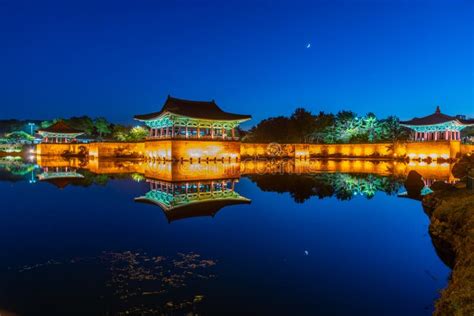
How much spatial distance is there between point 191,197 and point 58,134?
45036 millimetres

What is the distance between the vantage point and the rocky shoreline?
453cm

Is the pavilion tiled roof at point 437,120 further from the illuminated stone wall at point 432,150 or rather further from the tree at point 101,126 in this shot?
the tree at point 101,126

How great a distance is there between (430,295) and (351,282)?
4.42 ft

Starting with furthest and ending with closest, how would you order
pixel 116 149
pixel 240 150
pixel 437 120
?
1. pixel 116 149
2. pixel 240 150
3. pixel 437 120

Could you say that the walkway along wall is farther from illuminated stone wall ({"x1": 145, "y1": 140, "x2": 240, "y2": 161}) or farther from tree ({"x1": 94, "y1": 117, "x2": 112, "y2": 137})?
tree ({"x1": 94, "y1": 117, "x2": 112, "y2": 137})

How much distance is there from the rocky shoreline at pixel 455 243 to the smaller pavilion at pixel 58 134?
51817mm

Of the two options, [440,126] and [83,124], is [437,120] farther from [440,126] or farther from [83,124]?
[83,124]

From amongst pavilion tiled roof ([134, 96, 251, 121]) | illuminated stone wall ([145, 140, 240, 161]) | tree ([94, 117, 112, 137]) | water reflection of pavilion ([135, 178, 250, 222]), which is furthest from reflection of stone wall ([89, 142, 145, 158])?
water reflection of pavilion ([135, 178, 250, 222])

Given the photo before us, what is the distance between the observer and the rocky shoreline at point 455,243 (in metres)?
4.53

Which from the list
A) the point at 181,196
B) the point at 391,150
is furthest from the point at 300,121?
the point at 181,196

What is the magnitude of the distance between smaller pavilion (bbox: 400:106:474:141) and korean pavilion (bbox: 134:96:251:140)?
22.0m

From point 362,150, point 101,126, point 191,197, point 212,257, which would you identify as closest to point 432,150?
point 362,150

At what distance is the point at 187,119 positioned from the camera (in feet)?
121

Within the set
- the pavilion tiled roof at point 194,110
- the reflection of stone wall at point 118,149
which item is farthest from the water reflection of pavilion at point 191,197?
the reflection of stone wall at point 118,149
